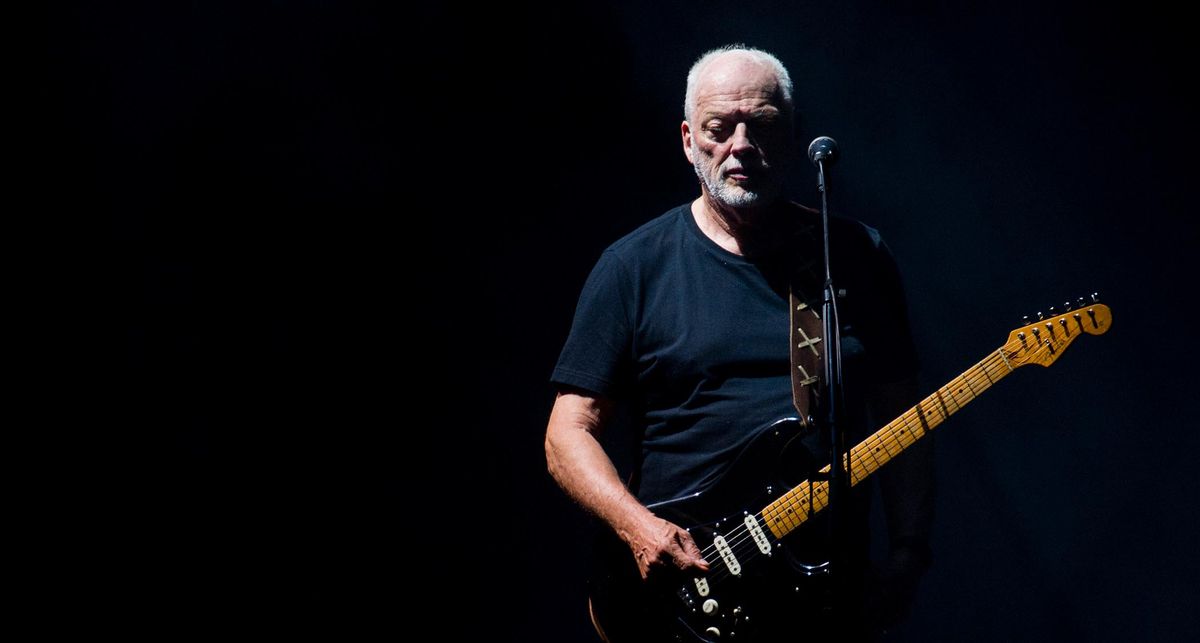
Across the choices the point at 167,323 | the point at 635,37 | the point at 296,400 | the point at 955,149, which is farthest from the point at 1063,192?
the point at 167,323

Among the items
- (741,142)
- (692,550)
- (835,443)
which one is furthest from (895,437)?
(741,142)

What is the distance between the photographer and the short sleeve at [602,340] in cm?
259

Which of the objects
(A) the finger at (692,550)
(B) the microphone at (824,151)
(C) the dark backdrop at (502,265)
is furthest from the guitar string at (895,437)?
(C) the dark backdrop at (502,265)

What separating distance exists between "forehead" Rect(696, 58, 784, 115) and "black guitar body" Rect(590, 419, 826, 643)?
0.80 m

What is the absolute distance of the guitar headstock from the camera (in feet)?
8.62

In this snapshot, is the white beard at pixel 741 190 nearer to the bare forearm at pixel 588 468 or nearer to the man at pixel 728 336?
the man at pixel 728 336

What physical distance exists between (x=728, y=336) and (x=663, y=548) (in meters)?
0.55

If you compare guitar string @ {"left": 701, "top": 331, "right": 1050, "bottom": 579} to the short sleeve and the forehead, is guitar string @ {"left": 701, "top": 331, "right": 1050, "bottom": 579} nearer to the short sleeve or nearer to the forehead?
the short sleeve

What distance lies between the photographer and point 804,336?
8.30ft

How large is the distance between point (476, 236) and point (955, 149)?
69.4 inches

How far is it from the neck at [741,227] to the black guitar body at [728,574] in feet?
1.58

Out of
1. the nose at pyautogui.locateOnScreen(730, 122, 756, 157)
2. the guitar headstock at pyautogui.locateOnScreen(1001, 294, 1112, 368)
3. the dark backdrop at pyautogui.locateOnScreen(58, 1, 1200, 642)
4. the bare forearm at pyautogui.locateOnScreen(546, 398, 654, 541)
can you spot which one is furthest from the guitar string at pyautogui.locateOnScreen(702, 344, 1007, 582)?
the dark backdrop at pyautogui.locateOnScreen(58, 1, 1200, 642)

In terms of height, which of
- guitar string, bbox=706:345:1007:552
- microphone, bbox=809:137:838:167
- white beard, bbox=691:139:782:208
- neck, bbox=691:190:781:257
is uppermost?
microphone, bbox=809:137:838:167

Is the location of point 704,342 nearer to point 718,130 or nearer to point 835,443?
point 718,130
